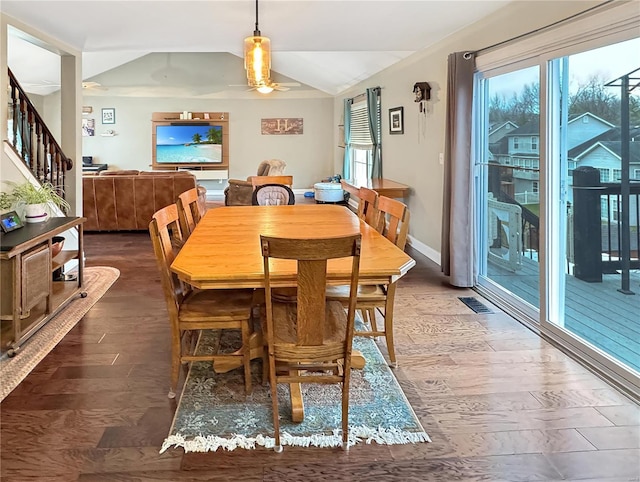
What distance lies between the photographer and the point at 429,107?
542 centimetres

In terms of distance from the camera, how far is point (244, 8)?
390 cm

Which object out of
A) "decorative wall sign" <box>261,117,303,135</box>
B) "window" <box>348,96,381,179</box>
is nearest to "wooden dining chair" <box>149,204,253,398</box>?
"window" <box>348,96,381,179</box>

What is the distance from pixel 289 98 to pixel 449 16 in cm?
865

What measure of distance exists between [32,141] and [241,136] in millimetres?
7864

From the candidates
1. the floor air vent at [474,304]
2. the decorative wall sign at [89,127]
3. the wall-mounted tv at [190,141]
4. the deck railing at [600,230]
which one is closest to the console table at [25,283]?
the floor air vent at [474,304]

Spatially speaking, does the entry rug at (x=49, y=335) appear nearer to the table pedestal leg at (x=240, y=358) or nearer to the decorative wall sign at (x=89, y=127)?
the table pedestal leg at (x=240, y=358)

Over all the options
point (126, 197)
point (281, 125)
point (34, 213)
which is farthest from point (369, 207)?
point (281, 125)

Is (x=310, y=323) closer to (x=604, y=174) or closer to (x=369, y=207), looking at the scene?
(x=369, y=207)

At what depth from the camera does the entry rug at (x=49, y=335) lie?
107 inches

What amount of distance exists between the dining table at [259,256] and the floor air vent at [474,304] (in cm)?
121

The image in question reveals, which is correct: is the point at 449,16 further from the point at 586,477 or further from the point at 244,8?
the point at 586,477

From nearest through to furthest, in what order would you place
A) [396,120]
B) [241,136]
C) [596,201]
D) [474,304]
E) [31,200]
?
1. [596,201]
2. [31,200]
3. [474,304]
4. [396,120]
5. [241,136]

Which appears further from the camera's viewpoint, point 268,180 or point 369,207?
point 268,180

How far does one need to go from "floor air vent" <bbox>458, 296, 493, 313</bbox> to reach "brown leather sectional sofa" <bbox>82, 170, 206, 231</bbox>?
4.18 m
